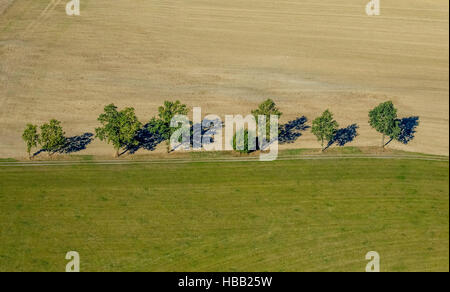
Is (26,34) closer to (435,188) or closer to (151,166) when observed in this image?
(151,166)

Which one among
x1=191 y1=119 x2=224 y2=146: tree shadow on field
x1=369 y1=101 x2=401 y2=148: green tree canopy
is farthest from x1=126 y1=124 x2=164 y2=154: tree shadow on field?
x1=369 y1=101 x2=401 y2=148: green tree canopy

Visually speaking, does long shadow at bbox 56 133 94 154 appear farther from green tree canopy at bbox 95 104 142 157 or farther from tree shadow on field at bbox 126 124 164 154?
tree shadow on field at bbox 126 124 164 154

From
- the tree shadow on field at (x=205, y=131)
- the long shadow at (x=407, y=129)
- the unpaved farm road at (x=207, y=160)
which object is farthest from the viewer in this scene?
the long shadow at (x=407, y=129)

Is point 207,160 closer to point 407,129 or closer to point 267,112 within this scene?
point 267,112

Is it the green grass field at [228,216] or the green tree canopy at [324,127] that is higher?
the green tree canopy at [324,127]

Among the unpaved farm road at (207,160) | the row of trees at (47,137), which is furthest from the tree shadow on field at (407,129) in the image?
the row of trees at (47,137)

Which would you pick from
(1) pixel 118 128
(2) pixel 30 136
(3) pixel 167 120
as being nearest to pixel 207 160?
(3) pixel 167 120

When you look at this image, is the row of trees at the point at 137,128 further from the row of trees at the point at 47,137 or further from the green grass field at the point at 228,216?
the green grass field at the point at 228,216
